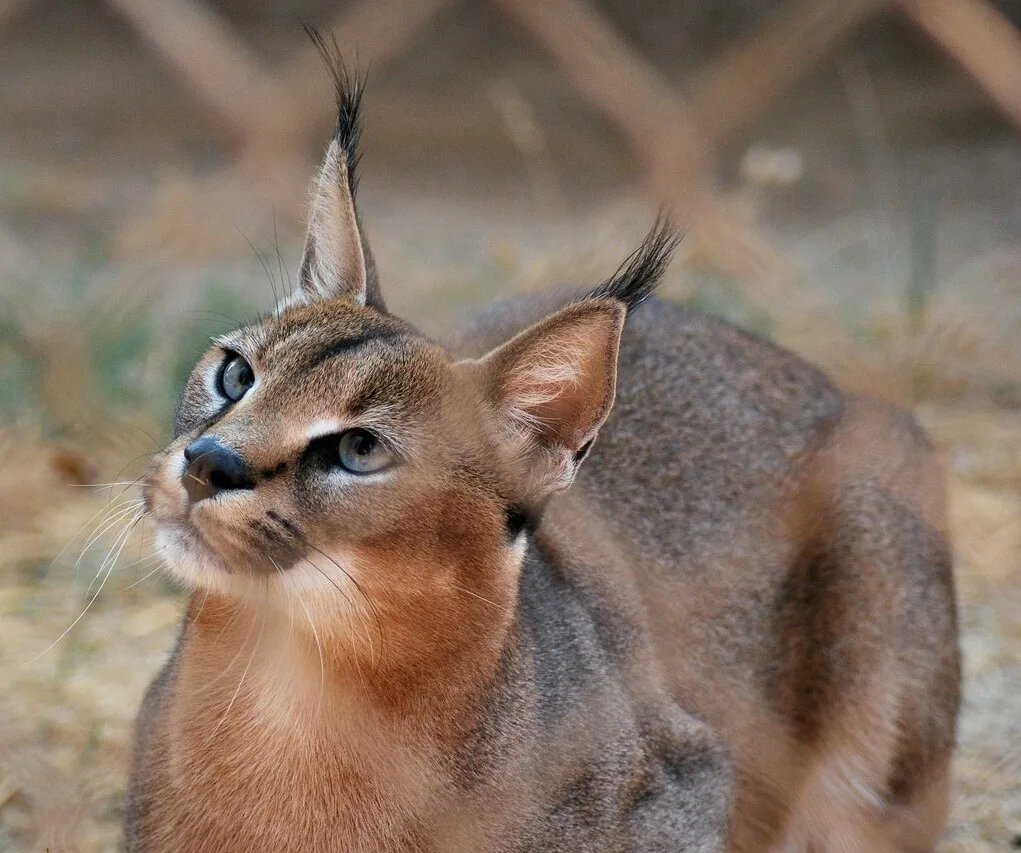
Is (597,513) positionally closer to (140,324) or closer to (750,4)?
(140,324)

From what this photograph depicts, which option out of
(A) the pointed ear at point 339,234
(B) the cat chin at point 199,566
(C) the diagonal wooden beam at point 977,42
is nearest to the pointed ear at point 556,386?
(A) the pointed ear at point 339,234

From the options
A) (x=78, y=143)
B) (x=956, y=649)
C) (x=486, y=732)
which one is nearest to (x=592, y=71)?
(x=486, y=732)

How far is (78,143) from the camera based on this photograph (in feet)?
25.5

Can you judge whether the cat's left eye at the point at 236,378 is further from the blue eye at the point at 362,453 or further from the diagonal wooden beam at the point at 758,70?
the diagonal wooden beam at the point at 758,70

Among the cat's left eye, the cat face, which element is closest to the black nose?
the cat face

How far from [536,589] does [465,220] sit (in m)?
4.46

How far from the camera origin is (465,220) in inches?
281

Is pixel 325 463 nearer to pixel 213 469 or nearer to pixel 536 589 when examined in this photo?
pixel 213 469

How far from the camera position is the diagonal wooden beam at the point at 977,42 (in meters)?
1.88

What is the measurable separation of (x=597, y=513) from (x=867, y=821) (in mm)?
1020

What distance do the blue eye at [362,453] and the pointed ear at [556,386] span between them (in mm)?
251

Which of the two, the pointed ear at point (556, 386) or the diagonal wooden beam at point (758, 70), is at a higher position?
the diagonal wooden beam at point (758, 70)

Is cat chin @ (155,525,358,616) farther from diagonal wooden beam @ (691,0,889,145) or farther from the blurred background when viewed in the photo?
diagonal wooden beam @ (691,0,889,145)

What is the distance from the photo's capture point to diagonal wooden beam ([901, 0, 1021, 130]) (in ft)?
6.15
